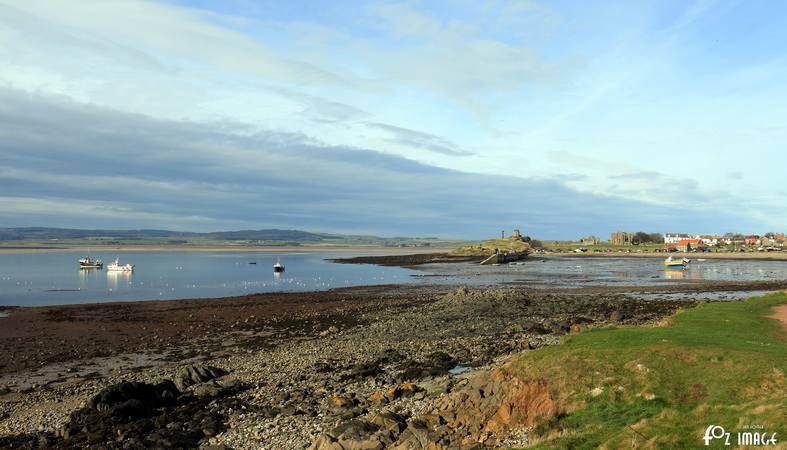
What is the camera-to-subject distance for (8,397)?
21.6 metres

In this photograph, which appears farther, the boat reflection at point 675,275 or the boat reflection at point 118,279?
the boat reflection at point 675,275

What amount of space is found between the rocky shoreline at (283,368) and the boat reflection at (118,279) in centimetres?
2889

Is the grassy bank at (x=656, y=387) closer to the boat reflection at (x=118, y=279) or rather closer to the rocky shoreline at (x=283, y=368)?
the rocky shoreline at (x=283, y=368)

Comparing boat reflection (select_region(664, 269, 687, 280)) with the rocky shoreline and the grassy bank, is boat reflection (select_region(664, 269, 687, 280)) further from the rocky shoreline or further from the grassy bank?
the grassy bank

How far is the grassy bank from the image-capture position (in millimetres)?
10422

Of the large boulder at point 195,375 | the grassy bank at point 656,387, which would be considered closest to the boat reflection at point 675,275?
the grassy bank at point 656,387

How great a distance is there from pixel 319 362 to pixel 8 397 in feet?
42.4

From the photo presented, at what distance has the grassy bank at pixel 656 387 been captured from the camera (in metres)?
10.4

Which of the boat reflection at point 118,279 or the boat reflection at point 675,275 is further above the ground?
the boat reflection at point 675,275

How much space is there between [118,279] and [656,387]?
92.8 metres

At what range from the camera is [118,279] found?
88.7 metres

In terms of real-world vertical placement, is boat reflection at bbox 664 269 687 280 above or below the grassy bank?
below
